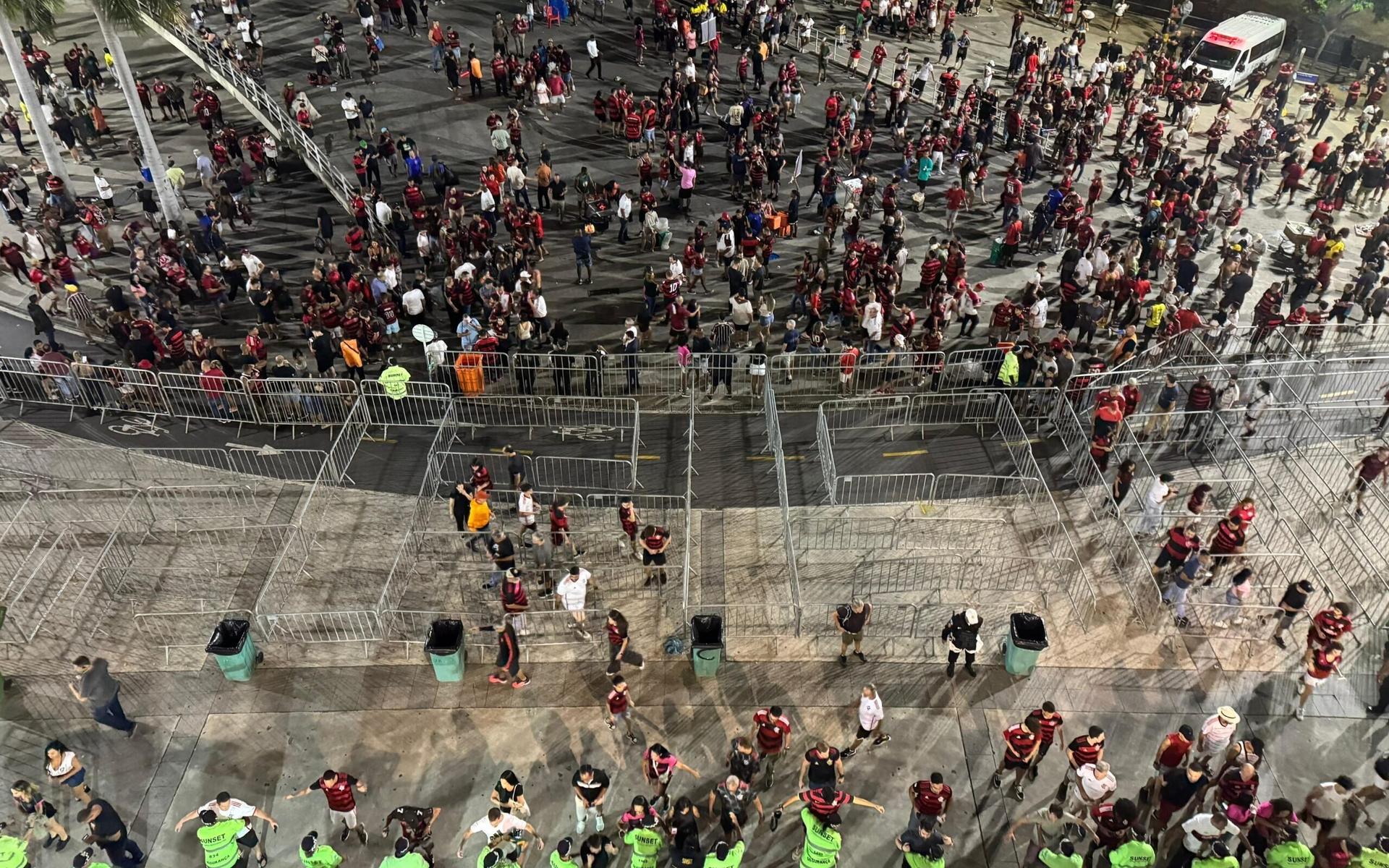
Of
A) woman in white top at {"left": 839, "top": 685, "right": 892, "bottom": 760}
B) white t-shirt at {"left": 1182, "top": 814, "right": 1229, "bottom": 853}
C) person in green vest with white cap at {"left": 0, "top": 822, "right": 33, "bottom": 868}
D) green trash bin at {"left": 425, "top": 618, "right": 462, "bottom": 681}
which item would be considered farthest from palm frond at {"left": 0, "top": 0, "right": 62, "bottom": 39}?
white t-shirt at {"left": 1182, "top": 814, "right": 1229, "bottom": 853}

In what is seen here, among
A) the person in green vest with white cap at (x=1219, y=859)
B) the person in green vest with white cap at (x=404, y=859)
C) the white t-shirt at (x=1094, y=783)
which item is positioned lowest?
the white t-shirt at (x=1094, y=783)

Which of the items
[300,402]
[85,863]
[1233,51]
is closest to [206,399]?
[300,402]

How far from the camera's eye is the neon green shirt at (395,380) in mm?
20812

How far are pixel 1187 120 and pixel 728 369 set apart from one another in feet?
80.3

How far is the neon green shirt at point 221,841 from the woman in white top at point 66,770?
253 cm

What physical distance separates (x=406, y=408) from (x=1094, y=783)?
51.0 ft

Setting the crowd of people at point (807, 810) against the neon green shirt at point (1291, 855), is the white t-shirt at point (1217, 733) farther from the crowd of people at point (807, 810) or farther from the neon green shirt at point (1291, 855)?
the neon green shirt at point (1291, 855)

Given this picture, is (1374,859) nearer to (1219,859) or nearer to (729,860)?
(1219,859)

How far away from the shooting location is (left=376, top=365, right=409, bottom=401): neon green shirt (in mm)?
20812

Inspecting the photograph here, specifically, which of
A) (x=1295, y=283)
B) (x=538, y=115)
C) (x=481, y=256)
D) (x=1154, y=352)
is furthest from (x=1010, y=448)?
(x=538, y=115)

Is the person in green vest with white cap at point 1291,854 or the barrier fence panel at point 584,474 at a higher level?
the person in green vest with white cap at point 1291,854

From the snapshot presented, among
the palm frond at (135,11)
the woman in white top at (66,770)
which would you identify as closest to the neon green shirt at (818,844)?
the woman in white top at (66,770)

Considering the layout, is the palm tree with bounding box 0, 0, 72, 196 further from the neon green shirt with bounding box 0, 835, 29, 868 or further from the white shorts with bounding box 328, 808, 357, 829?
the white shorts with bounding box 328, 808, 357, 829

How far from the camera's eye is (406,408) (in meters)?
21.8
